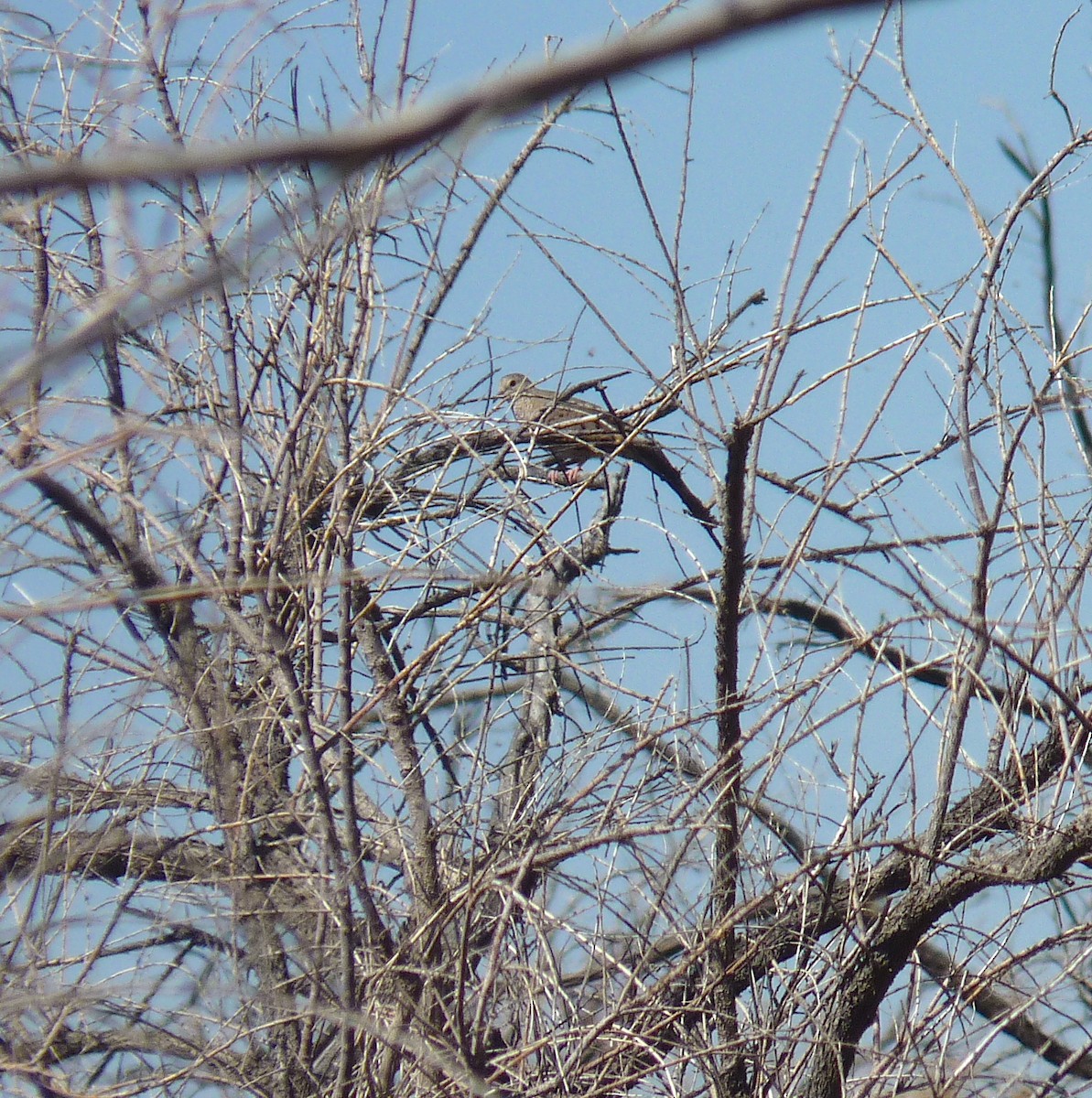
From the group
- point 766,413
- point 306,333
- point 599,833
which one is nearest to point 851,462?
point 766,413

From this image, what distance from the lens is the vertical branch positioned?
3.42 m

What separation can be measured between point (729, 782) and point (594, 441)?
2107mm

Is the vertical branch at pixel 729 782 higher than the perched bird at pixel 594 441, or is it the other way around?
the perched bird at pixel 594 441

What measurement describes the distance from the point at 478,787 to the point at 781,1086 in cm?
104

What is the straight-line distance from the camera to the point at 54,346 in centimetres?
99

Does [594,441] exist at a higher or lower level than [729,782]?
higher

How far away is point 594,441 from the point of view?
5250 mm

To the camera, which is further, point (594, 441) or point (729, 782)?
point (594, 441)

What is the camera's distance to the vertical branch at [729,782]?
3.42 metres

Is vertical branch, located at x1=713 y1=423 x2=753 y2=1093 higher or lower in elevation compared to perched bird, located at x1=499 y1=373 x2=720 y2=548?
lower

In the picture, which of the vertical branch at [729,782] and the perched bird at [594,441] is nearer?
the vertical branch at [729,782]

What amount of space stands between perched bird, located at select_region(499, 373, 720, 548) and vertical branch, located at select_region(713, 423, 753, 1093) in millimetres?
363

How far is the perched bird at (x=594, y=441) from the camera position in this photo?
4.08 metres

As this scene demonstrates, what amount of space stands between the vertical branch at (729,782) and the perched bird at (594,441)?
0.36 meters
